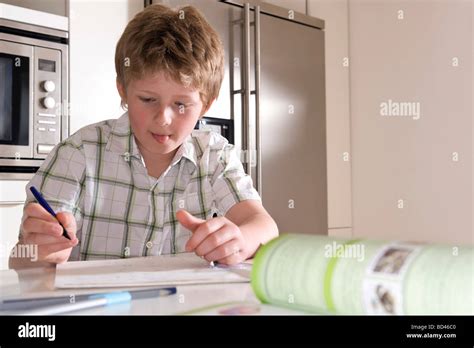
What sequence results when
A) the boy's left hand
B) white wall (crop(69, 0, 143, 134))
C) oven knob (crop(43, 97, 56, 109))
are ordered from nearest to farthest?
the boy's left hand → oven knob (crop(43, 97, 56, 109)) → white wall (crop(69, 0, 143, 134))

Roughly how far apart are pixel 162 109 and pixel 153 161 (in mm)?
181

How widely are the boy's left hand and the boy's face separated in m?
0.29

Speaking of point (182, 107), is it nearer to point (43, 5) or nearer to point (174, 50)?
point (174, 50)

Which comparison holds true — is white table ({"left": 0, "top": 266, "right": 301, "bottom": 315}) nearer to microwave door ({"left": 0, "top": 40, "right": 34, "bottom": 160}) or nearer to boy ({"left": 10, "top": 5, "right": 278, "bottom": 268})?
boy ({"left": 10, "top": 5, "right": 278, "bottom": 268})

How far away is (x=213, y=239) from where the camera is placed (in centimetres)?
77

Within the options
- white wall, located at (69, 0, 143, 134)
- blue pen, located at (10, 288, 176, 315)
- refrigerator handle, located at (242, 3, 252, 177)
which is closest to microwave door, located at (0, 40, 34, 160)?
white wall, located at (69, 0, 143, 134)

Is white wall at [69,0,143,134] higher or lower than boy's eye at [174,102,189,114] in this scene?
higher

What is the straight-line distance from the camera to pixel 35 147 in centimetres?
182

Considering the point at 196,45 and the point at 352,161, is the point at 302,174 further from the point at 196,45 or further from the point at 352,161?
the point at 196,45

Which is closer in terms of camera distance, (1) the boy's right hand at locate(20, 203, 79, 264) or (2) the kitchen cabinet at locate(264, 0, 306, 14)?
(1) the boy's right hand at locate(20, 203, 79, 264)

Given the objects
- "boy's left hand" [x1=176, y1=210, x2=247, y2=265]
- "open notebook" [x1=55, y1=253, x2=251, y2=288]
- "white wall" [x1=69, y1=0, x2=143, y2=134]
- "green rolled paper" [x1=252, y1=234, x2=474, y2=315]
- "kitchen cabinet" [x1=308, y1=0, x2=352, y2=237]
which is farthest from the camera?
"kitchen cabinet" [x1=308, y1=0, x2=352, y2=237]

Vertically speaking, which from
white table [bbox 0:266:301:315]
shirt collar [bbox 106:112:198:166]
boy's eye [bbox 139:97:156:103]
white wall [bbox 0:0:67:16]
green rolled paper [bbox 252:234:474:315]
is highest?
white wall [bbox 0:0:67:16]

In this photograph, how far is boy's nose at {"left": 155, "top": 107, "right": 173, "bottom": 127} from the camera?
1.02 m
